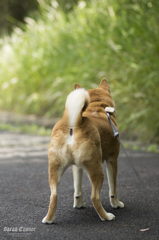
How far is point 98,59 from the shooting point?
331 inches

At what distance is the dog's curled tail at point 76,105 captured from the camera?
10.8 ft

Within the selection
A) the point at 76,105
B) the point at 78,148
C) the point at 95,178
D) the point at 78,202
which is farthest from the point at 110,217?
the point at 76,105

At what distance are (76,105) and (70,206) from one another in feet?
3.57

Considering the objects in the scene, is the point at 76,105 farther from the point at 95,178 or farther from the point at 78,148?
the point at 95,178

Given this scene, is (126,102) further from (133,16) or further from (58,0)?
(58,0)

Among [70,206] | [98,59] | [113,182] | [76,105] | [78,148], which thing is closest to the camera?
[78,148]

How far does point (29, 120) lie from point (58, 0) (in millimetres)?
3923

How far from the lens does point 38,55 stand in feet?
36.9

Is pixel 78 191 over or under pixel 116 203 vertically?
over

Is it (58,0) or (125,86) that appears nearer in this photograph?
(125,86)

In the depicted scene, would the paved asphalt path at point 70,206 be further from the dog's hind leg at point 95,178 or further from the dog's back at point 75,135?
the dog's back at point 75,135

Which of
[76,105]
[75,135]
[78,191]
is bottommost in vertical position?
[78,191]

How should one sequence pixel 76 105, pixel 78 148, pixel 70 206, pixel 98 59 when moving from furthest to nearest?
pixel 98 59
pixel 70 206
pixel 76 105
pixel 78 148

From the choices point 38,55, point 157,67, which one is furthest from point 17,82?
point 157,67
